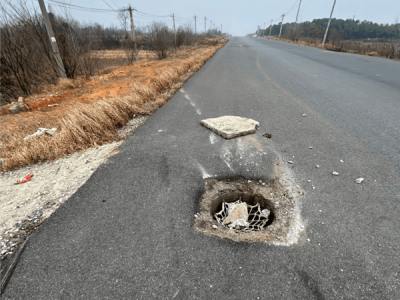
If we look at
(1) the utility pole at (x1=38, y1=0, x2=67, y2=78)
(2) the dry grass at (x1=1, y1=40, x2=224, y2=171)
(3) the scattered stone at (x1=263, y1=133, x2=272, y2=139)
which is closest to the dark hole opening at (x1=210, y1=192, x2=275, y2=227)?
(3) the scattered stone at (x1=263, y1=133, x2=272, y2=139)

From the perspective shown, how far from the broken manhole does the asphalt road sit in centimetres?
10

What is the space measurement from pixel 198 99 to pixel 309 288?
17.5ft

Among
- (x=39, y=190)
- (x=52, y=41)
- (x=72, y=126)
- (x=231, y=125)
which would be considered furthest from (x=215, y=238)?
(x=52, y=41)

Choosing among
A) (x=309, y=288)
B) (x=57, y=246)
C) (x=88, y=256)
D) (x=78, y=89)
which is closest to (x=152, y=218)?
(x=88, y=256)

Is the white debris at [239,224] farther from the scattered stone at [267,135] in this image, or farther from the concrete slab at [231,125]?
the scattered stone at [267,135]

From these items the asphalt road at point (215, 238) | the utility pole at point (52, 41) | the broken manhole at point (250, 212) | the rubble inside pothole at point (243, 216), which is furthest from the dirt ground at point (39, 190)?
the utility pole at point (52, 41)

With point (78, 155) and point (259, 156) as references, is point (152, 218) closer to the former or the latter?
point (259, 156)

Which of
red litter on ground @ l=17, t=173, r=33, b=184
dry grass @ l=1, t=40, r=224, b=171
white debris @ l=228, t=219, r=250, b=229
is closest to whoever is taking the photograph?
white debris @ l=228, t=219, r=250, b=229

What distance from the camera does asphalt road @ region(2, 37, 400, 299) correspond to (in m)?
1.58

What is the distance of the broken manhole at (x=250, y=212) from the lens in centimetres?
199

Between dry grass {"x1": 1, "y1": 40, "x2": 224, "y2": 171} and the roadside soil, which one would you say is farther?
dry grass {"x1": 1, "y1": 40, "x2": 224, "y2": 171}

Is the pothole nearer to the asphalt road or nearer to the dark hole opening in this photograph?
the dark hole opening

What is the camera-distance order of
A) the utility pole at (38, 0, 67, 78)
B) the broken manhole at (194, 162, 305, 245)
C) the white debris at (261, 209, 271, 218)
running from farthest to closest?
the utility pole at (38, 0, 67, 78)
the white debris at (261, 209, 271, 218)
the broken manhole at (194, 162, 305, 245)

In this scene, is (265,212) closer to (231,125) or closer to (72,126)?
(231,125)
